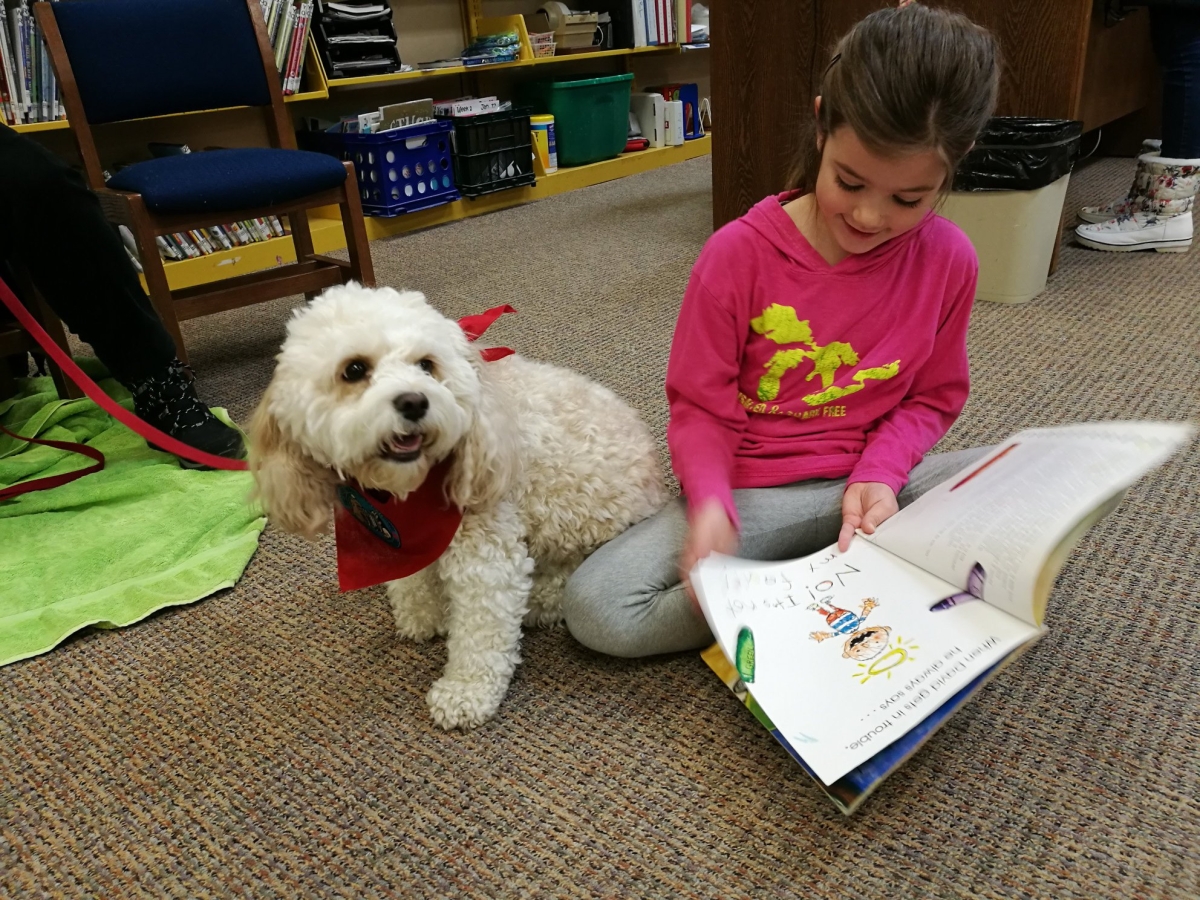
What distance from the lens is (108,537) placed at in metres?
1.33

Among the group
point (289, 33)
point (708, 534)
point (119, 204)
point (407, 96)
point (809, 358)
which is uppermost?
point (289, 33)

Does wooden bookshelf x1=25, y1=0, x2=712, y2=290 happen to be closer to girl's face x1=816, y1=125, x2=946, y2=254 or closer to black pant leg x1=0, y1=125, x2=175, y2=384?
black pant leg x1=0, y1=125, x2=175, y2=384

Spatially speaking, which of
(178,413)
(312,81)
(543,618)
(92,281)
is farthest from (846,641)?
(312,81)

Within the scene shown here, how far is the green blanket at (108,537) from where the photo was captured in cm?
118

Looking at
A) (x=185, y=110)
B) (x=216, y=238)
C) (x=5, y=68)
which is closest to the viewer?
(x=185, y=110)

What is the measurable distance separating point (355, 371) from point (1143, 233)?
2374 mm

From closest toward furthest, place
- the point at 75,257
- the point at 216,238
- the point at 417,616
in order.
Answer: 1. the point at 417,616
2. the point at 75,257
3. the point at 216,238

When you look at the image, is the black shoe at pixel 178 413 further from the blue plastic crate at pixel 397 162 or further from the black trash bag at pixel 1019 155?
the black trash bag at pixel 1019 155

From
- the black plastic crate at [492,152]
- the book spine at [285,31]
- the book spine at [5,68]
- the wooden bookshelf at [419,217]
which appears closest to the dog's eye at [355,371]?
the wooden bookshelf at [419,217]

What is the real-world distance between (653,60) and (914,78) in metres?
3.95

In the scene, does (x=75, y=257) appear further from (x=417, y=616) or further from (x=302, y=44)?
(x=302, y=44)

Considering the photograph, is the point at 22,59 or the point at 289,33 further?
the point at 289,33

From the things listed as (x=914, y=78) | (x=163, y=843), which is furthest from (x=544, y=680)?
(x=914, y=78)

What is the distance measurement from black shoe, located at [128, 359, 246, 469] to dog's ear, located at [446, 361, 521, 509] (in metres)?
0.85
